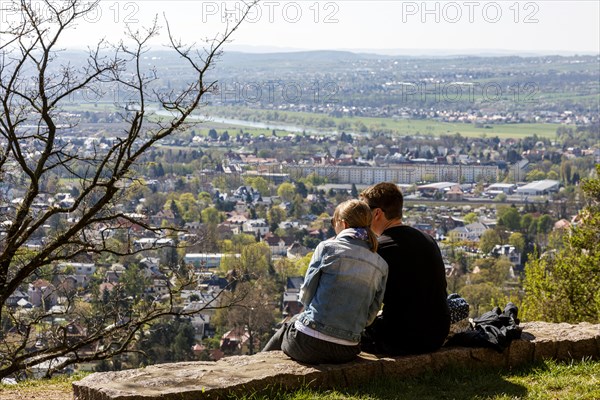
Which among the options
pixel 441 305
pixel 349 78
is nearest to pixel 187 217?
pixel 441 305

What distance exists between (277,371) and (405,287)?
0.80m

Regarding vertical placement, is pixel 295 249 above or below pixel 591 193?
below

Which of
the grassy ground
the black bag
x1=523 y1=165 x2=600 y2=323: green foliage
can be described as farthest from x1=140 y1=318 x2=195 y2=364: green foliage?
the grassy ground

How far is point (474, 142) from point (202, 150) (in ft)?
80.3

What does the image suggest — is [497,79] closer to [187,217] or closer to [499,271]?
[187,217]

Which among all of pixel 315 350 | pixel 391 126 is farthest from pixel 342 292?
pixel 391 126

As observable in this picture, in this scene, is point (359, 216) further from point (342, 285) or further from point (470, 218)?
point (470, 218)

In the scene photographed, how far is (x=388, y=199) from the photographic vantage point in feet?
16.5

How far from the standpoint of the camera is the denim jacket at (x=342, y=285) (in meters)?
4.77

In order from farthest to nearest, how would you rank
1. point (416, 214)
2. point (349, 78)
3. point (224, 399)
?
point (349, 78)
point (416, 214)
point (224, 399)

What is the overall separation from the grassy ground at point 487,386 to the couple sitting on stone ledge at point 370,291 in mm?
229

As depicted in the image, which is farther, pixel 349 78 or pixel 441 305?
pixel 349 78

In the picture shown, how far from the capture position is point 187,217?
52094 mm

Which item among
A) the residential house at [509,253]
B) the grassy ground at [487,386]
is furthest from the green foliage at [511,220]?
the grassy ground at [487,386]
